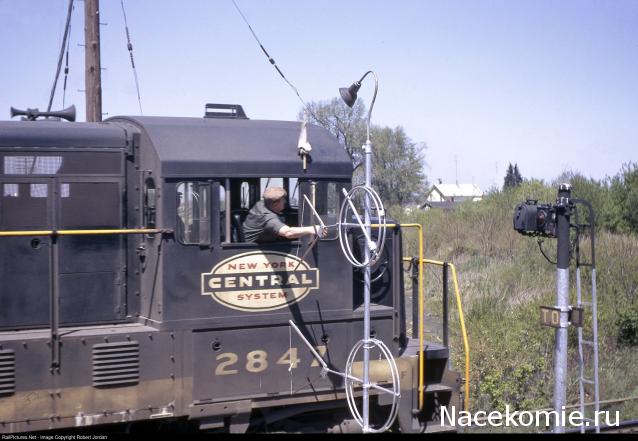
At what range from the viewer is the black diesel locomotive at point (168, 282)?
19.4ft

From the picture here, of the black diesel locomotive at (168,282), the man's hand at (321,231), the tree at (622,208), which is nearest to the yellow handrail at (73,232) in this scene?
the black diesel locomotive at (168,282)

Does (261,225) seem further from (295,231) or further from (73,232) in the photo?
(73,232)

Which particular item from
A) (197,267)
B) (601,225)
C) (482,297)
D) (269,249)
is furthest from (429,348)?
(601,225)

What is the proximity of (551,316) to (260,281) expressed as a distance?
364cm

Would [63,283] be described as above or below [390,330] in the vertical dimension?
above

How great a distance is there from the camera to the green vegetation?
11.0 m

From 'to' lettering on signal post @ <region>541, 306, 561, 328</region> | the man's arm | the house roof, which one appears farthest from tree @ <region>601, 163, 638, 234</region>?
the house roof

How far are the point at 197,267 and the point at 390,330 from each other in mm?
2055

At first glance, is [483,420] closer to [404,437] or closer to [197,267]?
[404,437]

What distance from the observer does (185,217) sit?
612 cm

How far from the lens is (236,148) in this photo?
6348mm

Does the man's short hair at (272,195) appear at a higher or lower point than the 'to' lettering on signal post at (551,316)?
higher

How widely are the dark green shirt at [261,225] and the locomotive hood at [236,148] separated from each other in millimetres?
326

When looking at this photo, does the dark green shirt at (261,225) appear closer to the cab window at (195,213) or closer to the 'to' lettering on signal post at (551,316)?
the cab window at (195,213)
